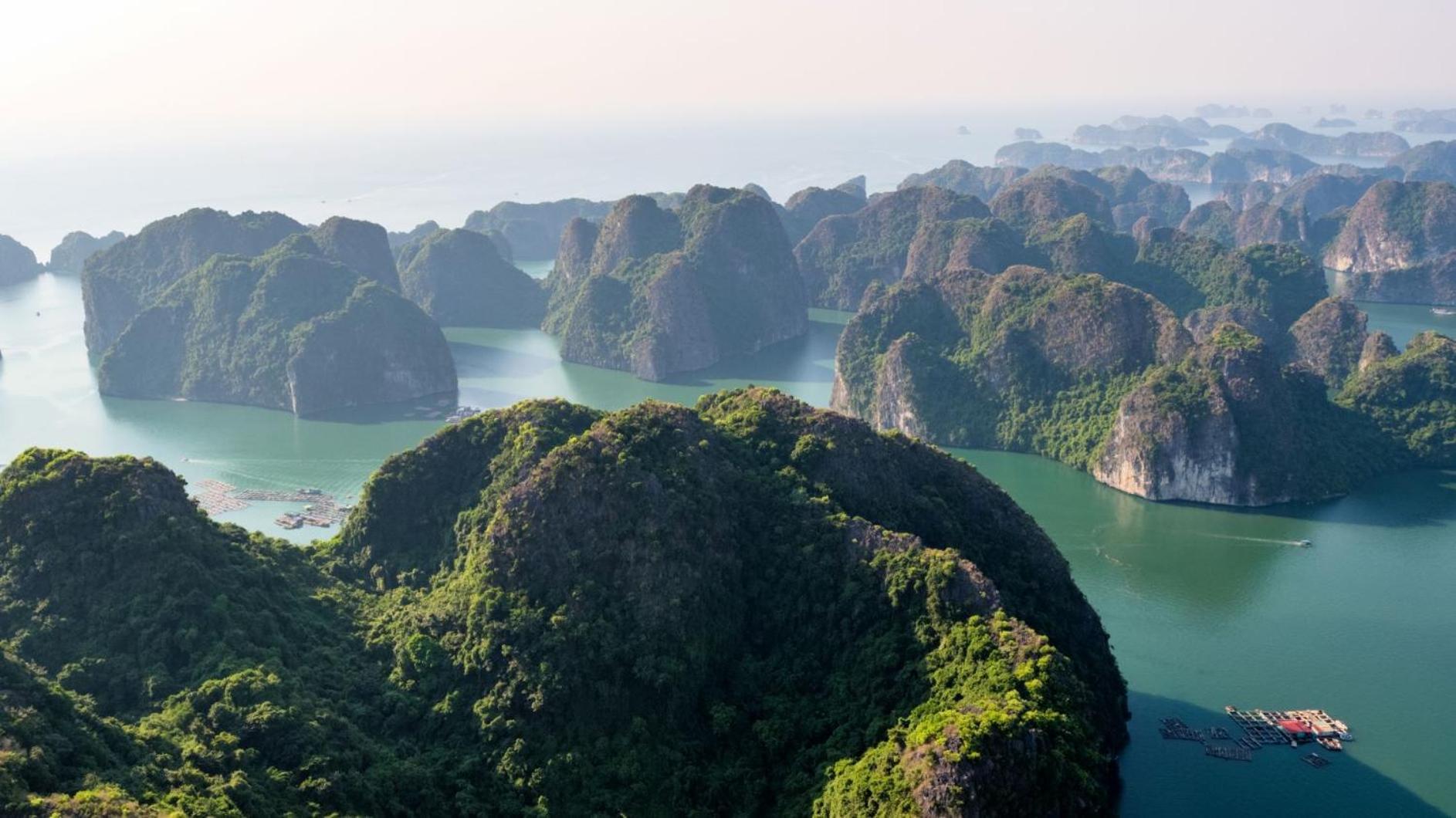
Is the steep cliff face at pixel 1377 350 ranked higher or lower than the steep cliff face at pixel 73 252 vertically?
lower

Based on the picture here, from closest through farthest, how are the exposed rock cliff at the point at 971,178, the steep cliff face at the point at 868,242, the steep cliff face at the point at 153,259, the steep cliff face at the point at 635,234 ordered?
the steep cliff face at the point at 153,259 → the steep cliff face at the point at 635,234 → the steep cliff face at the point at 868,242 → the exposed rock cliff at the point at 971,178

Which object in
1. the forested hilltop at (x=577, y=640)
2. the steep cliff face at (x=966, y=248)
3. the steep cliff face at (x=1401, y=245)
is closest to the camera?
the forested hilltop at (x=577, y=640)

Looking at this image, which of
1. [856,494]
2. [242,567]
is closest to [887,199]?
[856,494]

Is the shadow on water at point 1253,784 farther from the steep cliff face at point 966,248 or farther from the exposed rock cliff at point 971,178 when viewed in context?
the exposed rock cliff at point 971,178

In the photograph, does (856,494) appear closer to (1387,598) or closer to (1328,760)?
(1328,760)

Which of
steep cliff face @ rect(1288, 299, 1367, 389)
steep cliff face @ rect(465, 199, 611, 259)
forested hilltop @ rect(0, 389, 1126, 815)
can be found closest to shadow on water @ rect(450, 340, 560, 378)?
forested hilltop @ rect(0, 389, 1126, 815)

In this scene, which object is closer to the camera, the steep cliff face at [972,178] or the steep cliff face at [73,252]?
the steep cliff face at [73,252]

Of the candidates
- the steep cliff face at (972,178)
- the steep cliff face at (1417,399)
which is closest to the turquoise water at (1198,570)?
the steep cliff face at (1417,399)
